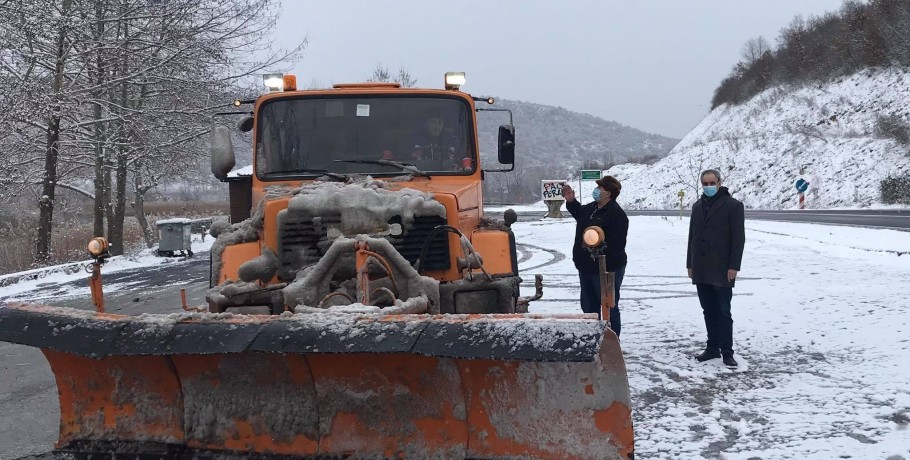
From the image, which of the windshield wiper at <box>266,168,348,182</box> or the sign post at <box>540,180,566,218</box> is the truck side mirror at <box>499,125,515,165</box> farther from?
the sign post at <box>540,180,566,218</box>

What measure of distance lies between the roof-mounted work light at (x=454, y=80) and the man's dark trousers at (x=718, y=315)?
2.67 meters

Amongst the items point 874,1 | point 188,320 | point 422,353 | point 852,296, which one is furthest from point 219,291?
point 874,1

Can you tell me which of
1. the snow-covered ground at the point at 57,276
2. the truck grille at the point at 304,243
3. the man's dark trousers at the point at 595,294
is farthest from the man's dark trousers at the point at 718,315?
the snow-covered ground at the point at 57,276

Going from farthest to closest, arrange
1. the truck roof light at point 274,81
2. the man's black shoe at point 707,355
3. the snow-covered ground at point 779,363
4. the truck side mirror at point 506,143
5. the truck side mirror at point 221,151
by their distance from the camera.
A: 1. the truck side mirror at point 506,143
2. the man's black shoe at point 707,355
3. the truck roof light at point 274,81
4. the truck side mirror at point 221,151
5. the snow-covered ground at point 779,363

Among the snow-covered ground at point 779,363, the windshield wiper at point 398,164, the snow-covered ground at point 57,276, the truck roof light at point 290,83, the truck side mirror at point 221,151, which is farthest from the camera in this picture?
the snow-covered ground at point 57,276

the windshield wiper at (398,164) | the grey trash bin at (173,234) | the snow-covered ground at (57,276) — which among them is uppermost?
the windshield wiper at (398,164)

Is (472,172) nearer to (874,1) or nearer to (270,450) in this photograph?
(270,450)

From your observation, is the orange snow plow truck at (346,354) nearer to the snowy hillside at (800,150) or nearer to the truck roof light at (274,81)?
the truck roof light at (274,81)

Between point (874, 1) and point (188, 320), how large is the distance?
55.4m

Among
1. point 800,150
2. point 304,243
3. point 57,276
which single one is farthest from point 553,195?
point 304,243

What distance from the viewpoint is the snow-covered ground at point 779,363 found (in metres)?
4.10

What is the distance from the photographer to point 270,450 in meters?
3.40

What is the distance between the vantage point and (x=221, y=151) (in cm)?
538

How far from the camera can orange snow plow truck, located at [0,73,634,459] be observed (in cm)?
299
